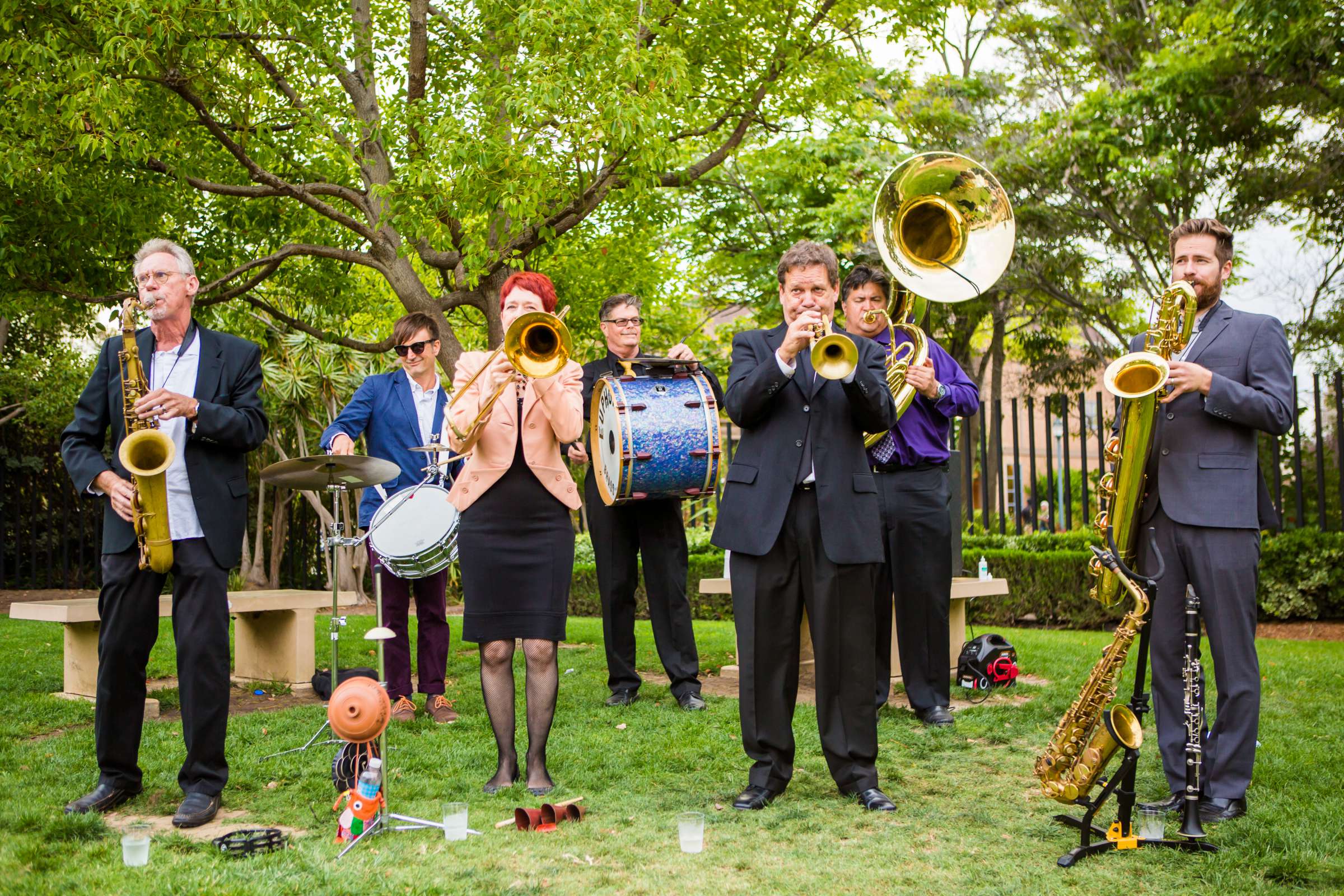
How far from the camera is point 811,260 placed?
4371mm

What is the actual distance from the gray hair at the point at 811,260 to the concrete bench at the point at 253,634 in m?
3.86

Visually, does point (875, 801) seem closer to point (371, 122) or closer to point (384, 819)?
point (384, 819)

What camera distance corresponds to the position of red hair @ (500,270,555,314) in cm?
476

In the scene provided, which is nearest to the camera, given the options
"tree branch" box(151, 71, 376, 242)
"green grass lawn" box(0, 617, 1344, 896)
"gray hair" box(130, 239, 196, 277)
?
"green grass lawn" box(0, 617, 1344, 896)

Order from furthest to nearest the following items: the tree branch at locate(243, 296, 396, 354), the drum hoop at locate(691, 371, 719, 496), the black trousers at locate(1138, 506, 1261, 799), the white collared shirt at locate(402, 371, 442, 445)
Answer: the tree branch at locate(243, 296, 396, 354) → the white collared shirt at locate(402, 371, 442, 445) → the drum hoop at locate(691, 371, 719, 496) → the black trousers at locate(1138, 506, 1261, 799)

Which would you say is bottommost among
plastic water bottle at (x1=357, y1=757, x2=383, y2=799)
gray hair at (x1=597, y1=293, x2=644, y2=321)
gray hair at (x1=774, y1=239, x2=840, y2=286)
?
plastic water bottle at (x1=357, y1=757, x2=383, y2=799)

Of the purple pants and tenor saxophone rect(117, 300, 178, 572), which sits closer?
tenor saxophone rect(117, 300, 178, 572)

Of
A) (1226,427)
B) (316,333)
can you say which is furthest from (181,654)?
(316,333)

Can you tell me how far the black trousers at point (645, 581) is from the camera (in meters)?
6.55

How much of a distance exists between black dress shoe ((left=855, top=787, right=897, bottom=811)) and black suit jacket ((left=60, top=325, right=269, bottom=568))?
106 inches

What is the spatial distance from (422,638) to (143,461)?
8.22 ft

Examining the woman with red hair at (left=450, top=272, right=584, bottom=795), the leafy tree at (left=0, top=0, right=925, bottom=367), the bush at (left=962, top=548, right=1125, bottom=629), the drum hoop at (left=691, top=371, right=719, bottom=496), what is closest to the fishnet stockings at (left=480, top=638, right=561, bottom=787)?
the woman with red hair at (left=450, top=272, right=584, bottom=795)

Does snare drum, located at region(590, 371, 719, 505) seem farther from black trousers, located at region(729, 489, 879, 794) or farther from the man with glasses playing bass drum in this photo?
black trousers, located at region(729, 489, 879, 794)

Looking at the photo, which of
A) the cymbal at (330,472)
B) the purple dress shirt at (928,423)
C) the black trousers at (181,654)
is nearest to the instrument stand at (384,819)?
the black trousers at (181,654)
